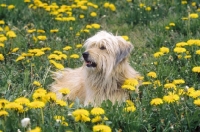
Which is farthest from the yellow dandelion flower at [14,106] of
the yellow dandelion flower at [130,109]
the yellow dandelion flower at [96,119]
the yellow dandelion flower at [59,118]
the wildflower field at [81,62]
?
the yellow dandelion flower at [130,109]

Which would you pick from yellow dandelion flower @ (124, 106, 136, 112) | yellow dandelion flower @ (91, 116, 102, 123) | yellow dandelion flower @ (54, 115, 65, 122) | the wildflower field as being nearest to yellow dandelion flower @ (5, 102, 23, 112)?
the wildflower field

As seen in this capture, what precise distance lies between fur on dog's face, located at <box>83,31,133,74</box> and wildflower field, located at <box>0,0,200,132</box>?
14.0 inches

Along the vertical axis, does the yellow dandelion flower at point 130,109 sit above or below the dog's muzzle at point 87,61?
below

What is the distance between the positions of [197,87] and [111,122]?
162 cm

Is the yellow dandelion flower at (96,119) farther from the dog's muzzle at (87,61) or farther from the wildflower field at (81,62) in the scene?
the dog's muzzle at (87,61)

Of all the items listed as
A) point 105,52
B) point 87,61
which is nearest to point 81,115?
point 87,61

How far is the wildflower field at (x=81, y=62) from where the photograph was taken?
160 inches

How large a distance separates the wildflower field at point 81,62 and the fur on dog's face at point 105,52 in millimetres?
357

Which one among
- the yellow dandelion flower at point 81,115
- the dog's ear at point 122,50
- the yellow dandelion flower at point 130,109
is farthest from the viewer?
the dog's ear at point 122,50

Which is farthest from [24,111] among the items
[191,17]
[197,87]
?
[191,17]

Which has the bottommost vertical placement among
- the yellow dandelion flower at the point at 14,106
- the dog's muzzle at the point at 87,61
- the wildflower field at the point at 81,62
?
the wildflower field at the point at 81,62

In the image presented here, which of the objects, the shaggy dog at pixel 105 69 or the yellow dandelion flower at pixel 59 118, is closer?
the yellow dandelion flower at pixel 59 118

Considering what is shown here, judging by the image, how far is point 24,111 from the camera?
3.98m

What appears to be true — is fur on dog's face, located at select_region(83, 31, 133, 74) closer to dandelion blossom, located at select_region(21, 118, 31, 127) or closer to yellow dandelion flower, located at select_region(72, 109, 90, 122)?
yellow dandelion flower, located at select_region(72, 109, 90, 122)
